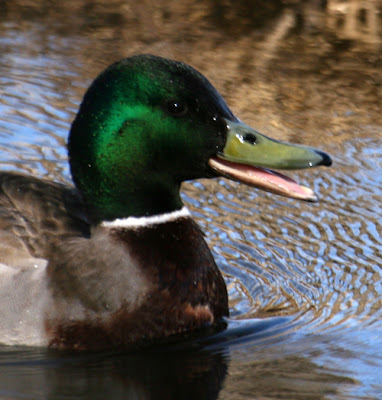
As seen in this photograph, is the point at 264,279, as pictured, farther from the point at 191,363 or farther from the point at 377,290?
the point at 191,363

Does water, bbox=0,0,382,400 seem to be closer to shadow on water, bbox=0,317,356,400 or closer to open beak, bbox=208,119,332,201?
shadow on water, bbox=0,317,356,400

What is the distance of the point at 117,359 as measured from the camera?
4234 mm

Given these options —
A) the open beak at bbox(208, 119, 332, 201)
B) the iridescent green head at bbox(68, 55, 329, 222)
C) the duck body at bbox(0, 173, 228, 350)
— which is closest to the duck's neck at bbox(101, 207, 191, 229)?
the duck body at bbox(0, 173, 228, 350)

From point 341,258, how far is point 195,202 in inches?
38.8

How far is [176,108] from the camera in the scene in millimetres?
4352

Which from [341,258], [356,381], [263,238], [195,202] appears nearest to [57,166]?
[195,202]

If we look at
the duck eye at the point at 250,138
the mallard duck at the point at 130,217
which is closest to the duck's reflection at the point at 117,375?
the mallard duck at the point at 130,217

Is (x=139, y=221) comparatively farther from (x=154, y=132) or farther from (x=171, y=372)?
(x=171, y=372)

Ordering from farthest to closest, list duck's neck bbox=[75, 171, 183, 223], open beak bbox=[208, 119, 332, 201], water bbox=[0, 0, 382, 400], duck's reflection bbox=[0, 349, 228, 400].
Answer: duck's neck bbox=[75, 171, 183, 223] < open beak bbox=[208, 119, 332, 201] < water bbox=[0, 0, 382, 400] < duck's reflection bbox=[0, 349, 228, 400]

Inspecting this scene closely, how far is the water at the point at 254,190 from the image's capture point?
4.09m

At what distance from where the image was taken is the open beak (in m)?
4.29

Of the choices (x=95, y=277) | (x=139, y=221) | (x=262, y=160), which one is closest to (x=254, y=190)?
(x=139, y=221)

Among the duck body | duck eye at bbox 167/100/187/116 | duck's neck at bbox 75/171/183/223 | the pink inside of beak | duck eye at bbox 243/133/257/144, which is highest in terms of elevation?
duck eye at bbox 167/100/187/116

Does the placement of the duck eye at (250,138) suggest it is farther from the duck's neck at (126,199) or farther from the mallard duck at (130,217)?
the duck's neck at (126,199)
